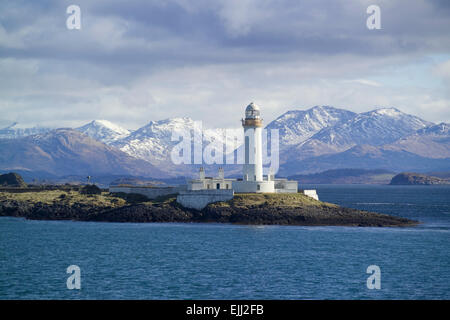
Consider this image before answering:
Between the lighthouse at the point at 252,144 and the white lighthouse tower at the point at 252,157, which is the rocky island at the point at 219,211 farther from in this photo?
the lighthouse at the point at 252,144

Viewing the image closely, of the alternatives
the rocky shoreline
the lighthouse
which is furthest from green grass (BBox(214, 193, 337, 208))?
the lighthouse

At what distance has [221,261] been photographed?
2594 inches

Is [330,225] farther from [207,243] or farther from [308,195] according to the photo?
[207,243]

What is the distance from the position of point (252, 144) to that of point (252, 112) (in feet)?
16.5

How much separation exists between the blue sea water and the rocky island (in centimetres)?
301

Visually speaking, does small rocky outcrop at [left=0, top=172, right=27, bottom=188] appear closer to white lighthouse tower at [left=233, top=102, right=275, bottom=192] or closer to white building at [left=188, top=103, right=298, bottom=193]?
white building at [left=188, top=103, right=298, bottom=193]

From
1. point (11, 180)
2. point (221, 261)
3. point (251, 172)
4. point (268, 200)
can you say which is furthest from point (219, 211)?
point (11, 180)

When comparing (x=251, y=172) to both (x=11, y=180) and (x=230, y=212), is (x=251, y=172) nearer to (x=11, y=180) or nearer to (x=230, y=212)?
(x=230, y=212)

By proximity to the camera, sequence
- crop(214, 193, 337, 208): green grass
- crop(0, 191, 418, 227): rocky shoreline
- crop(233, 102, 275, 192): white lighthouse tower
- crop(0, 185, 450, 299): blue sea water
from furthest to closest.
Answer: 1. crop(233, 102, 275, 192): white lighthouse tower
2. crop(214, 193, 337, 208): green grass
3. crop(0, 191, 418, 227): rocky shoreline
4. crop(0, 185, 450, 299): blue sea water

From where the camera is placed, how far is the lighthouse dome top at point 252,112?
103 m

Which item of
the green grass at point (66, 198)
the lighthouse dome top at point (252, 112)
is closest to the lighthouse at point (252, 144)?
the lighthouse dome top at point (252, 112)

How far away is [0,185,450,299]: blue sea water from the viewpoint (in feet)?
172
